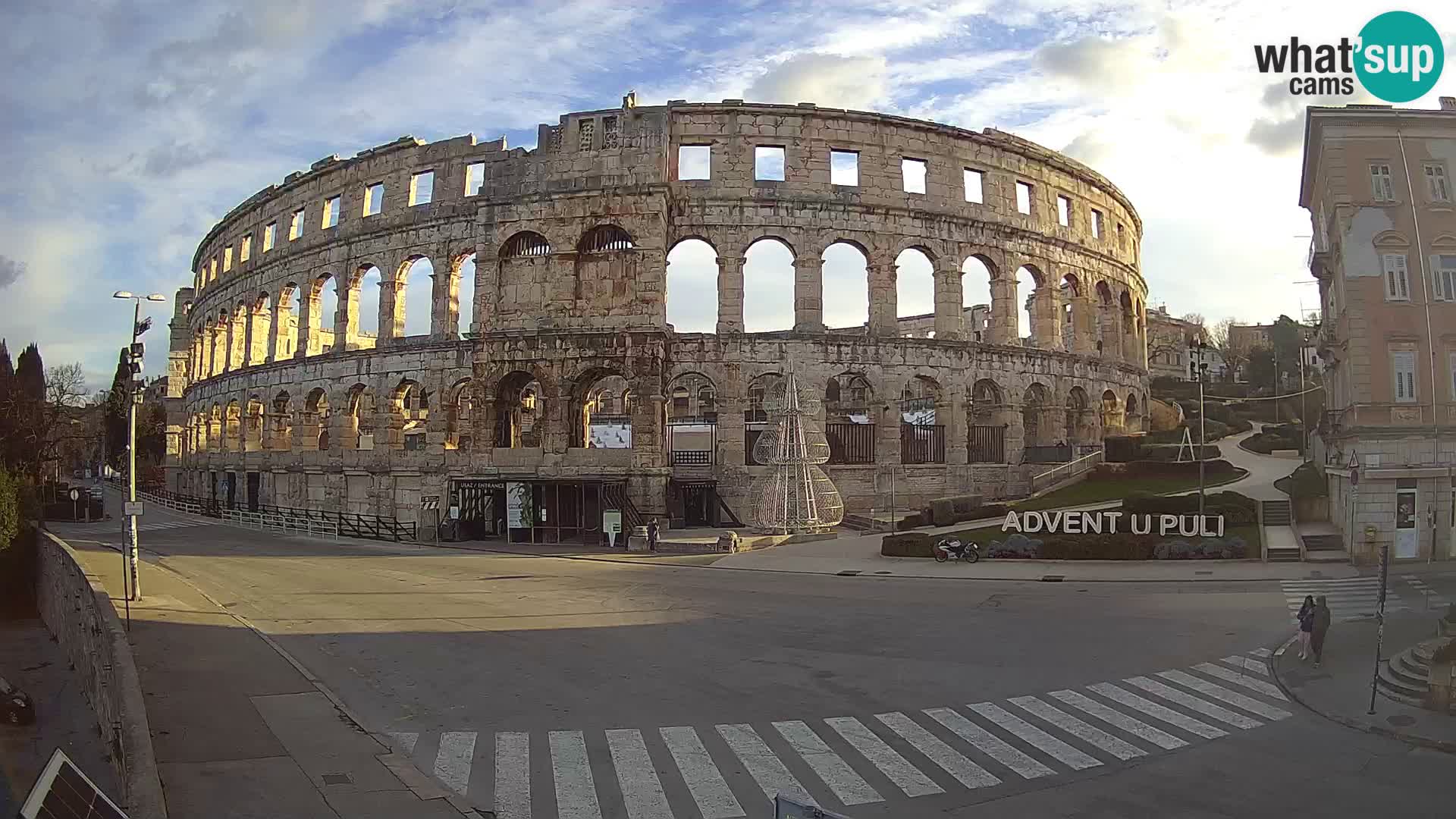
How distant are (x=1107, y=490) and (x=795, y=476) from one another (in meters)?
14.9

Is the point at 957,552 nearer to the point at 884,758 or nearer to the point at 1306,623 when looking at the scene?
the point at 1306,623

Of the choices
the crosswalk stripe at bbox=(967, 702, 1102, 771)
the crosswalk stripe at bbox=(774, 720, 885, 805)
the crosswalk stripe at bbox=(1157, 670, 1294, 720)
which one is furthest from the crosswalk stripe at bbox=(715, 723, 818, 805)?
the crosswalk stripe at bbox=(1157, 670, 1294, 720)

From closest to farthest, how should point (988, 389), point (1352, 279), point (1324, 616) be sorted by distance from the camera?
point (1324, 616), point (1352, 279), point (988, 389)

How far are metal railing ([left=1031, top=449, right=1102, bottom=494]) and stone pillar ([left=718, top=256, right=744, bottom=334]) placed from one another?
16616mm

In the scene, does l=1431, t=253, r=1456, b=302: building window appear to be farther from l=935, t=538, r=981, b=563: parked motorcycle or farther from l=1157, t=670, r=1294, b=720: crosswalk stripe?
l=935, t=538, r=981, b=563: parked motorcycle

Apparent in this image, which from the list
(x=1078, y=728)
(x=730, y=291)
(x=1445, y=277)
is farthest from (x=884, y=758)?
(x=730, y=291)

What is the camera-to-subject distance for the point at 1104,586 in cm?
2383

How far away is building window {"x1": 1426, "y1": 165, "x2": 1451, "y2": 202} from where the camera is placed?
20391 mm

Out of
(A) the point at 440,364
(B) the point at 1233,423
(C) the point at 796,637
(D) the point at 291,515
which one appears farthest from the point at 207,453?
(B) the point at 1233,423

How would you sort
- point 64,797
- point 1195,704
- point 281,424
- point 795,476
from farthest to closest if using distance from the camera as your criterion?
point 281,424 < point 795,476 < point 1195,704 < point 64,797

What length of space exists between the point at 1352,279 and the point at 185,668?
92.6ft

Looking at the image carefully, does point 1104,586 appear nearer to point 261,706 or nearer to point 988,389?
point 261,706

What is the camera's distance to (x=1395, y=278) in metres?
21.7

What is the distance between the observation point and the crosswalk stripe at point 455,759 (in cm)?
1023
